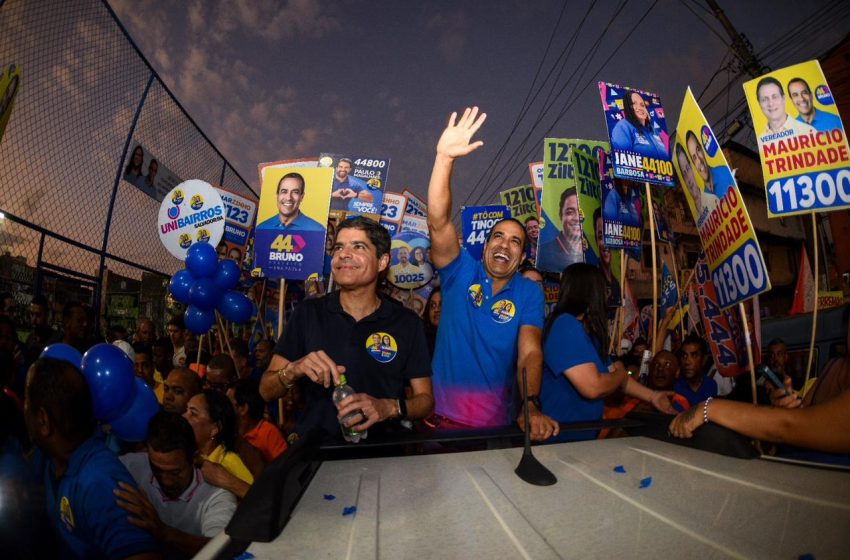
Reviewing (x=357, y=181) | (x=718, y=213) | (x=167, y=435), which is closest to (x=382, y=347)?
(x=167, y=435)

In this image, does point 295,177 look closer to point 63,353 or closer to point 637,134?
point 63,353

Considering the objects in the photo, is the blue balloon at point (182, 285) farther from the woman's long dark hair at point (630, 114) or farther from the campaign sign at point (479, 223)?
the woman's long dark hair at point (630, 114)

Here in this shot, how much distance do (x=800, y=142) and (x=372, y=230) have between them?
3730 millimetres

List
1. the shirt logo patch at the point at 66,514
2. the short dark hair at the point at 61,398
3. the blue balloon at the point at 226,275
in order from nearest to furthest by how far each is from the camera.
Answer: the shirt logo patch at the point at 66,514 → the short dark hair at the point at 61,398 → the blue balloon at the point at 226,275

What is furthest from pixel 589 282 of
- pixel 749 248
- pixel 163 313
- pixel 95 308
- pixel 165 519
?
pixel 163 313

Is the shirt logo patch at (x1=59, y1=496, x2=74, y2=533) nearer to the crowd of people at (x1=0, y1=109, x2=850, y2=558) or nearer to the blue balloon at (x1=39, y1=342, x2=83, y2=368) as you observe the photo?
the crowd of people at (x1=0, y1=109, x2=850, y2=558)

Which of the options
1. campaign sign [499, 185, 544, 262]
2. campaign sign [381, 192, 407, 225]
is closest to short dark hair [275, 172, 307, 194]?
campaign sign [381, 192, 407, 225]

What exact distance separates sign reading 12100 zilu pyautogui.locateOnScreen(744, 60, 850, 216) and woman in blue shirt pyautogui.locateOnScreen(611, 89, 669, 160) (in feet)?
3.82

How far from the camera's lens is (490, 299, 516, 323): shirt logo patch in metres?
2.65

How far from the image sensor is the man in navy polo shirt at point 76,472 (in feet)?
A: 5.59

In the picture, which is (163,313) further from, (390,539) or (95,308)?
(390,539)

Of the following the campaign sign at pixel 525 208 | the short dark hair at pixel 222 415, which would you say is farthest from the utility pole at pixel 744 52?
the short dark hair at pixel 222 415

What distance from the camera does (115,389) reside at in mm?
2707

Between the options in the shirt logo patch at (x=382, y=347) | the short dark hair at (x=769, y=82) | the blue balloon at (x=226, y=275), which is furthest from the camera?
the blue balloon at (x=226, y=275)
